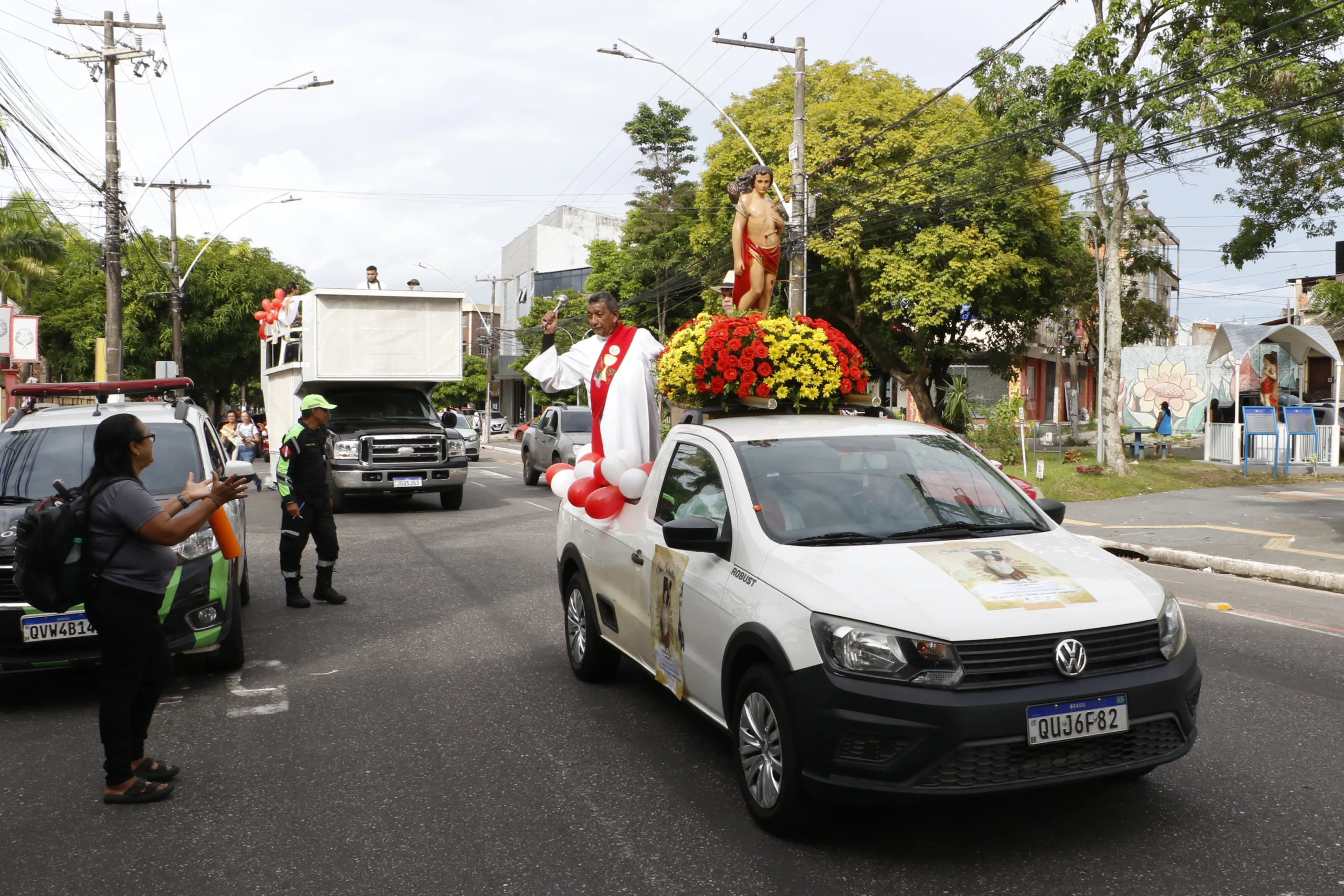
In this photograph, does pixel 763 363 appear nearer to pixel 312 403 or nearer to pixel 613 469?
pixel 613 469

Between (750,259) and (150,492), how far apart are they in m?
4.40

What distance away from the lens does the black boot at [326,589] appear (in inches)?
383

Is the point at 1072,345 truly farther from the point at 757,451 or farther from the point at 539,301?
the point at 757,451

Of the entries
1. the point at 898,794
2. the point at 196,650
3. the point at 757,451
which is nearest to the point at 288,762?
the point at 196,650

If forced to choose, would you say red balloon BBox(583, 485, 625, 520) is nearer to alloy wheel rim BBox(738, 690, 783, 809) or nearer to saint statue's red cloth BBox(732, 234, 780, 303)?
alloy wheel rim BBox(738, 690, 783, 809)

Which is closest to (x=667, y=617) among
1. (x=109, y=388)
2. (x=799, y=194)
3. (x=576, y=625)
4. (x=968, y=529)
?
(x=968, y=529)

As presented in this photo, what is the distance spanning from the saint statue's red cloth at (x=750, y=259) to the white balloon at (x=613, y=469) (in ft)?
8.51

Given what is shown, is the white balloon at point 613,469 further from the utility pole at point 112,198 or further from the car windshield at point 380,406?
the utility pole at point 112,198

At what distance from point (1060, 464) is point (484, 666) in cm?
1905

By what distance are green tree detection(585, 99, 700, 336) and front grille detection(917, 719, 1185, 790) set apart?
135 feet

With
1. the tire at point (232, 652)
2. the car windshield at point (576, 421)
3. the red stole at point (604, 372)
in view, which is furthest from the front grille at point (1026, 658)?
the car windshield at point (576, 421)

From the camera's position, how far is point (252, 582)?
36.3 ft

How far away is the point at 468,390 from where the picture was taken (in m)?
91.6

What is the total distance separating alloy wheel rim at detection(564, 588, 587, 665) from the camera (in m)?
6.77
